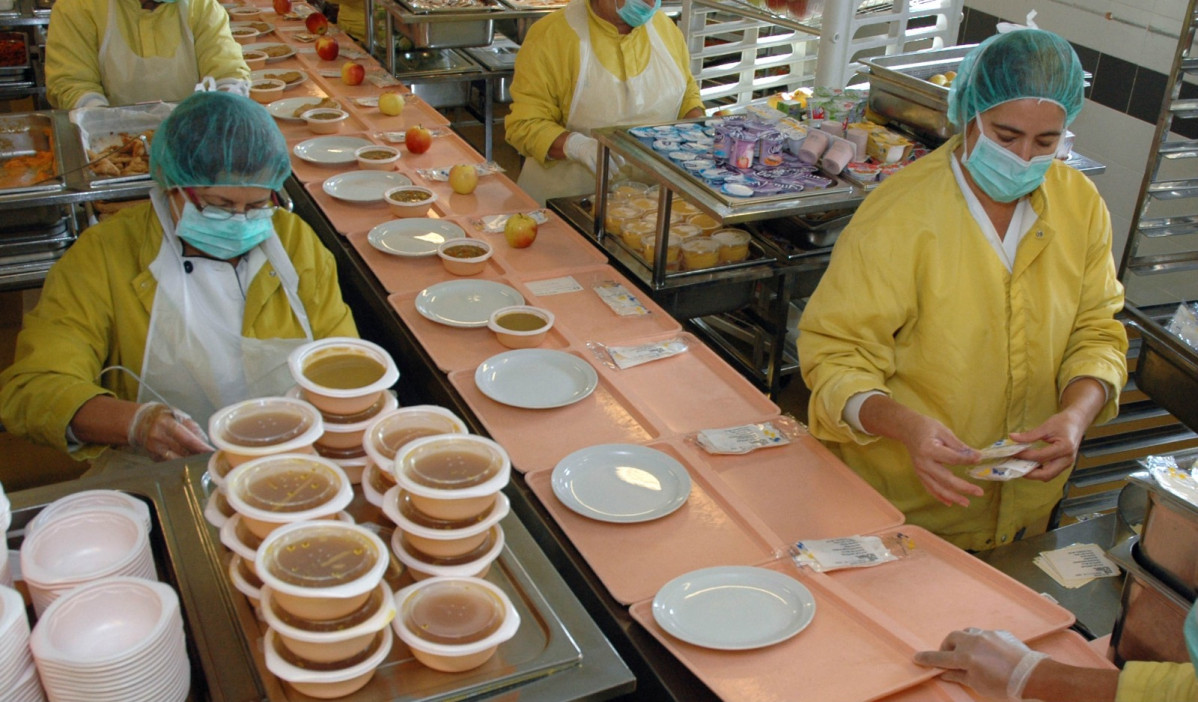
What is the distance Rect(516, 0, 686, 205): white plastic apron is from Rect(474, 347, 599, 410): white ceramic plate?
1.56m

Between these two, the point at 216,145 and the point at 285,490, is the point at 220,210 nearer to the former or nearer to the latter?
the point at 216,145

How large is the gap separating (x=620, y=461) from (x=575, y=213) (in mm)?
1694

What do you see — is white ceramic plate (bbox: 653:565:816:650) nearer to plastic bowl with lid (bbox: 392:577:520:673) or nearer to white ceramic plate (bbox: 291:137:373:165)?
plastic bowl with lid (bbox: 392:577:520:673)

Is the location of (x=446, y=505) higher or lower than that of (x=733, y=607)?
higher

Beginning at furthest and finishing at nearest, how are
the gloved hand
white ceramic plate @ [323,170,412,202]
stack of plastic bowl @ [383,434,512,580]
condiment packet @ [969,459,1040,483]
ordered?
white ceramic plate @ [323,170,412,202] < condiment packet @ [969,459,1040,483] < the gloved hand < stack of plastic bowl @ [383,434,512,580]

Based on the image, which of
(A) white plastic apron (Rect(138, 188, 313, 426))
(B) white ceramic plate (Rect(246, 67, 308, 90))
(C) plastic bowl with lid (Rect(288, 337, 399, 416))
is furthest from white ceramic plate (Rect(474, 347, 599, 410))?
(B) white ceramic plate (Rect(246, 67, 308, 90))

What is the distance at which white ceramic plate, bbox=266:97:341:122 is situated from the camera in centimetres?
416

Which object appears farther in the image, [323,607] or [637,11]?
[637,11]

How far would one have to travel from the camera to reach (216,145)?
2092 millimetres

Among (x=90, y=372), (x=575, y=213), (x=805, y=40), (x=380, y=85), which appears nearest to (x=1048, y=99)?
(x=575, y=213)

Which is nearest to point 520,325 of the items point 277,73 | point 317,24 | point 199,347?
point 199,347

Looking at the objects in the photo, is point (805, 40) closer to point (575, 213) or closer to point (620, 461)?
point (575, 213)

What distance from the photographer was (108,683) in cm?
127

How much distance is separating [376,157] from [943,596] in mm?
2738
